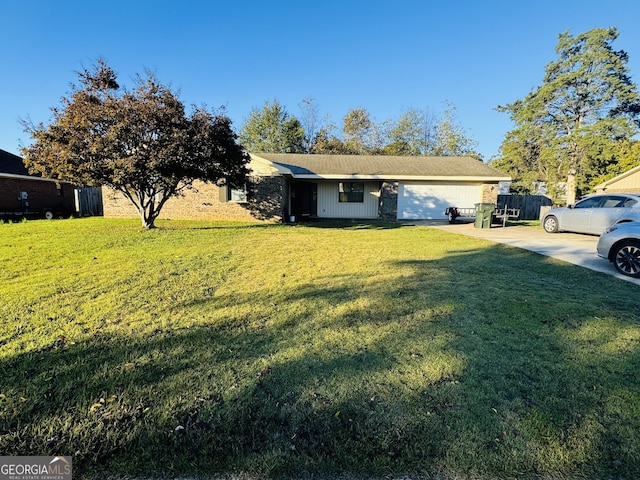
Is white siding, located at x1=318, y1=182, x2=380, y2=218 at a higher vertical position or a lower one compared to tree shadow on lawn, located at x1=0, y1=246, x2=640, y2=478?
higher

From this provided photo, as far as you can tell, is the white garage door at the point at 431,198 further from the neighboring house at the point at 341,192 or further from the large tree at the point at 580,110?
the large tree at the point at 580,110

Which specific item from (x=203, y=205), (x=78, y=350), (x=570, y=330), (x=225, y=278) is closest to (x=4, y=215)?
(x=203, y=205)

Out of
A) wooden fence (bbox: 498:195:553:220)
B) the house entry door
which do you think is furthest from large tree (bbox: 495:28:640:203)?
the house entry door

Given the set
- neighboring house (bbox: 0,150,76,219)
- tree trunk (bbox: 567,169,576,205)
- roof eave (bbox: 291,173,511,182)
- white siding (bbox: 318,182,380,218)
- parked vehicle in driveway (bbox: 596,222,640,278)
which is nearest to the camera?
parked vehicle in driveway (bbox: 596,222,640,278)

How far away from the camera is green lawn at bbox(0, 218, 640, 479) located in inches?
68.7

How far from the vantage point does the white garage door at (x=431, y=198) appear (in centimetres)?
1717

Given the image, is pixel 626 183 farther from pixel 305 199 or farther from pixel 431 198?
pixel 305 199

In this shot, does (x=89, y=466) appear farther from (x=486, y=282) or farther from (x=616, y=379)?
(x=486, y=282)

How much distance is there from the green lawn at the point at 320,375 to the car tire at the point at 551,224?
728 centimetres

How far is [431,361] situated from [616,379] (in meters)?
1.37

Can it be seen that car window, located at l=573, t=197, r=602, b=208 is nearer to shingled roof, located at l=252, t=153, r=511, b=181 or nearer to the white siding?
shingled roof, located at l=252, t=153, r=511, b=181

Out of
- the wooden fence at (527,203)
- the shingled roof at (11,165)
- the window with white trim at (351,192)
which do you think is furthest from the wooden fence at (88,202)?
the wooden fence at (527,203)

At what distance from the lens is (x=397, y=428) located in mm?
1931

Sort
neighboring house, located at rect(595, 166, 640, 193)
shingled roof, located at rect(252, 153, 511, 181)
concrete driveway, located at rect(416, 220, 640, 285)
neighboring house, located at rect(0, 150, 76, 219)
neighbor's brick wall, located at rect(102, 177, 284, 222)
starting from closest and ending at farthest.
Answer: concrete driveway, located at rect(416, 220, 640, 285), neighbor's brick wall, located at rect(102, 177, 284, 222), neighboring house, located at rect(0, 150, 76, 219), shingled roof, located at rect(252, 153, 511, 181), neighboring house, located at rect(595, 166, 640, 193)
